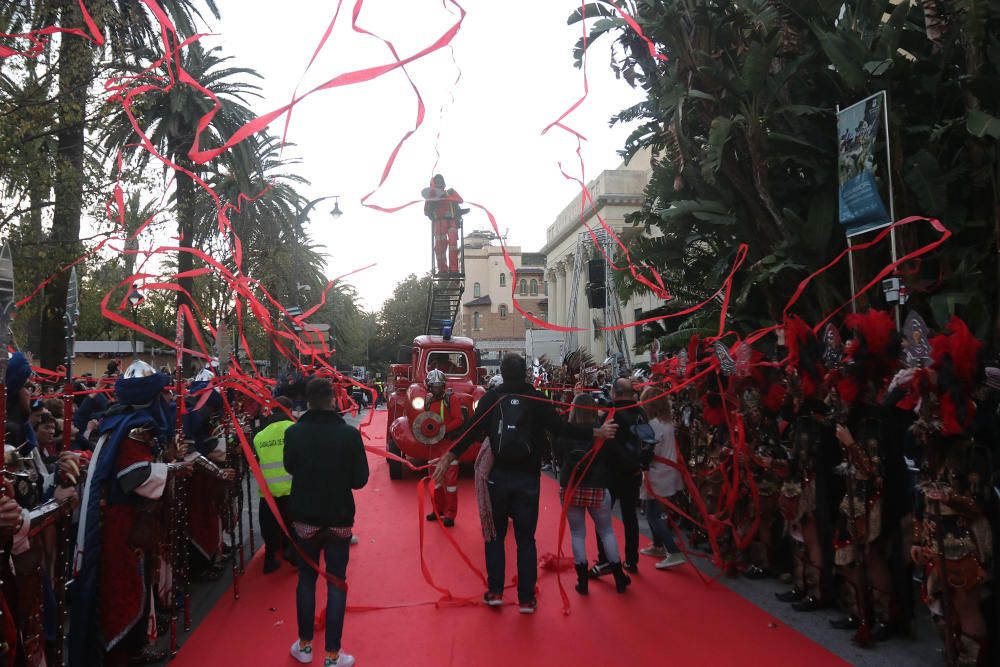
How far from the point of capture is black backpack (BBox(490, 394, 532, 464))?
5.12m

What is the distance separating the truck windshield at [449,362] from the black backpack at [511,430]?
24.1 ft

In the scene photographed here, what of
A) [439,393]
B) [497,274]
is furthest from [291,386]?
[497,274]

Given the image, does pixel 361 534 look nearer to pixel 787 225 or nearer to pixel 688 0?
pixel 787 225

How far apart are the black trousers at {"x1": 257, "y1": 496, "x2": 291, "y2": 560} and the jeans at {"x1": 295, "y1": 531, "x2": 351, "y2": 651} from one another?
2163 millimetres

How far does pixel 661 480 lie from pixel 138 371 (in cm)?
457

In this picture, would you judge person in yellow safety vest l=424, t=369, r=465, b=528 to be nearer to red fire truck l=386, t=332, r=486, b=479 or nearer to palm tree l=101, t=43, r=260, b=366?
red fire truck l=386, t=332, r=486, b=479

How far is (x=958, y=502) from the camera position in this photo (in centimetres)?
383

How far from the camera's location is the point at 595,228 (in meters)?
33.5

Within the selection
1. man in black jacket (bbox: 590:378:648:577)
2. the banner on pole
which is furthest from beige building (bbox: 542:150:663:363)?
man in black jacket (bbox: 590:378:648:577)

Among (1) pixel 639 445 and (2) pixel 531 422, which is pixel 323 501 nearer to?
(2) pixel 531 422

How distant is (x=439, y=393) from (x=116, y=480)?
205 inches

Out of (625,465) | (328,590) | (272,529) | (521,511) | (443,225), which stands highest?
(443,225)

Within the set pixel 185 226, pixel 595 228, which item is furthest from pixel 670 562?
pixel 595 228

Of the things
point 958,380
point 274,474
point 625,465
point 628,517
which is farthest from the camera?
point 628,517
